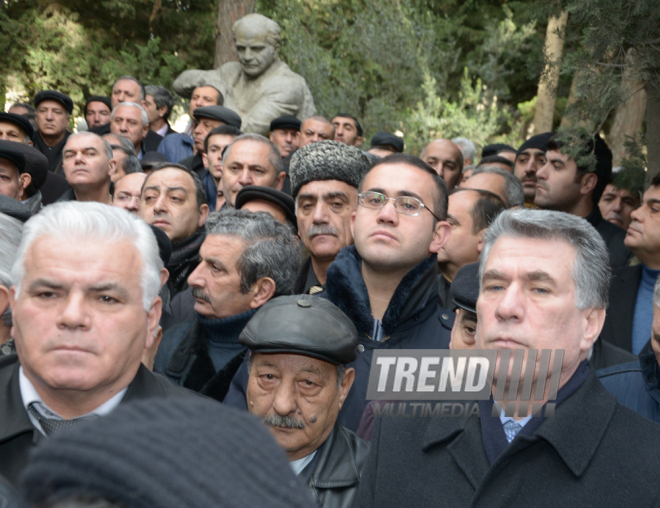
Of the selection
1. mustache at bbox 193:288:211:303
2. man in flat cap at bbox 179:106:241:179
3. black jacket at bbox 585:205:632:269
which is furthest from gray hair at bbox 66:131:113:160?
black jacket at bbox 585:205:632:269

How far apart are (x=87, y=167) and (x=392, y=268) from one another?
11.5ft

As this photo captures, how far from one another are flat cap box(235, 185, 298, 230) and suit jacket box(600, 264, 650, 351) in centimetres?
203

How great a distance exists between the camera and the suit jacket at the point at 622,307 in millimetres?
3787

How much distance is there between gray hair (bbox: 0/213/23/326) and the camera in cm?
259

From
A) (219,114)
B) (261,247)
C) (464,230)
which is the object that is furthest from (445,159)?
(261,247)

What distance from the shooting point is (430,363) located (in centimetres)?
313

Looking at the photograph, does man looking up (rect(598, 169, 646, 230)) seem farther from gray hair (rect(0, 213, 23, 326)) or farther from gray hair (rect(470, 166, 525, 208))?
gray hair (rect(0, 213, 23, 326))

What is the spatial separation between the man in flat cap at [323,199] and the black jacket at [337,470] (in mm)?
1527

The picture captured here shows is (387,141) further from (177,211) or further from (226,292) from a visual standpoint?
(226,292)

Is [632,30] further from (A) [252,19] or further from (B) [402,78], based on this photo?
(B) [402,78]

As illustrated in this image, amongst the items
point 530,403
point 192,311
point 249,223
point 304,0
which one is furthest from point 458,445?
point 304,0

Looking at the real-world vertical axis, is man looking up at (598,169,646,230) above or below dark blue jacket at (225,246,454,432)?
above

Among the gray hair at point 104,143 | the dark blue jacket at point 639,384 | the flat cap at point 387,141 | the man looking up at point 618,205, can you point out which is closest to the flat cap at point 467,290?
the dark blue jacket at point 639,384

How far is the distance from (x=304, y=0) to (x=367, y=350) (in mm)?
12691
